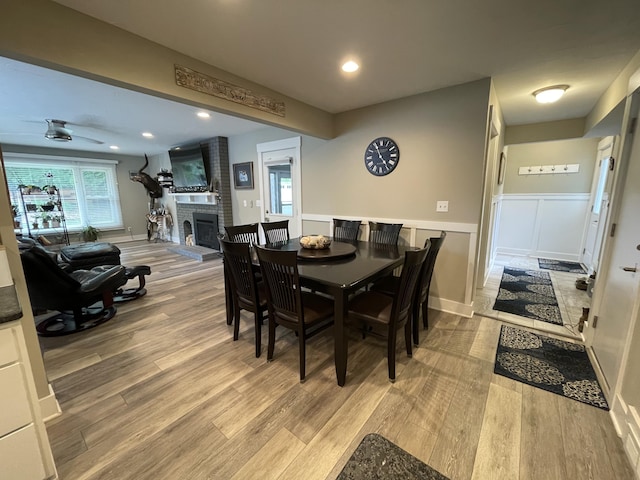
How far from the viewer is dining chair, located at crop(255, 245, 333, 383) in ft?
5.80

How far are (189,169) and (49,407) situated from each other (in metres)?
5.06

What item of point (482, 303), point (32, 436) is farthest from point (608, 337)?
point (32, 436)

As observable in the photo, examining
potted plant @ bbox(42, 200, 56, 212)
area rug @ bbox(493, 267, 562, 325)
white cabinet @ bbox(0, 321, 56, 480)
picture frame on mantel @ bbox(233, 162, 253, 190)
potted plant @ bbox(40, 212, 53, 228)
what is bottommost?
area rug @ bbox(493, 267, 562, 325)

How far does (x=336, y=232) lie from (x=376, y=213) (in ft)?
1.99

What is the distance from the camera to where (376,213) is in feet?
11.4

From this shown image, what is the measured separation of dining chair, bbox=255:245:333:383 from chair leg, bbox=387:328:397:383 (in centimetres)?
47

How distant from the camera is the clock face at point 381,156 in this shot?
3207mm

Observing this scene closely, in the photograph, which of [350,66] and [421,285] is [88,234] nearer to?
[350,66]

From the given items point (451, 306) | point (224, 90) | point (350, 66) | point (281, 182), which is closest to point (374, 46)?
point (350, 66)

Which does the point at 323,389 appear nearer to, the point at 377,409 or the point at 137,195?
the point at 377,409

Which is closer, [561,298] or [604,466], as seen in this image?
[604,466]

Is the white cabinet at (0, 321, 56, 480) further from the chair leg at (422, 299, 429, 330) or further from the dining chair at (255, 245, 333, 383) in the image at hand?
the chair leg at (422, 299, 429, 330)

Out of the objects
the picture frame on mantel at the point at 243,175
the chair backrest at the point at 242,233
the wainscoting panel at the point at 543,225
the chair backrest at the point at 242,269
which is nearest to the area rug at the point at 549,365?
the chair backrest at the point at 242,269

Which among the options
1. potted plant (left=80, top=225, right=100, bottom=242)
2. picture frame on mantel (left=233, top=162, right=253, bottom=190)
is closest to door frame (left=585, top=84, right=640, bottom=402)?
picture frame on mantel (left=233, top=162, right=253, bottom=190)
